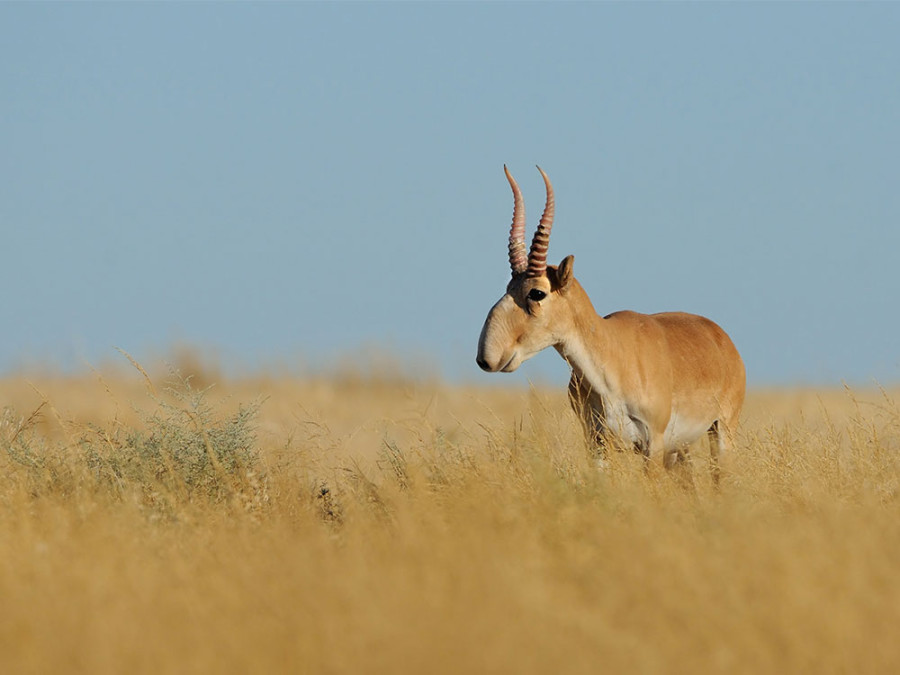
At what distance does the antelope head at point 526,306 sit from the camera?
29.1ft

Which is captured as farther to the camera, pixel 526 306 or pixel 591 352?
pixel 591 352

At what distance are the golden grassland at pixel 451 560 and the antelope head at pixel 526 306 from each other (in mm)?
680

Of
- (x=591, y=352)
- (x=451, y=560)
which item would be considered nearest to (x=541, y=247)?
(x=591, y=352)

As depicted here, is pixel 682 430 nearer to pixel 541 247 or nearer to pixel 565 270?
pixel 565 270

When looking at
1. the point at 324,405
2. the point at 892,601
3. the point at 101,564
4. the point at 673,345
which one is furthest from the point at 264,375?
the point at 892,601

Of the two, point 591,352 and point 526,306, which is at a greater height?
point 526,306

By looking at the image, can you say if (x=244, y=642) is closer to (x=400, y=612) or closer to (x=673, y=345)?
(x=400, y=612)

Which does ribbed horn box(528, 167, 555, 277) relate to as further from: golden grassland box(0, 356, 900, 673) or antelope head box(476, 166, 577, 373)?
golden grassland box(0, 356, 900, 673)

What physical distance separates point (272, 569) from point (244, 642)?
38.7 inches

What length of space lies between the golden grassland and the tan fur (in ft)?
1.25

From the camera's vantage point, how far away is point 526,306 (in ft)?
29.7

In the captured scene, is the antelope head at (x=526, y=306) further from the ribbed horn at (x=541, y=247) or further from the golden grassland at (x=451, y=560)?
the golden grassland at (x=451, y=560)

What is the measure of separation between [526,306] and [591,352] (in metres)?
0.66

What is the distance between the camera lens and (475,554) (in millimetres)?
5578
